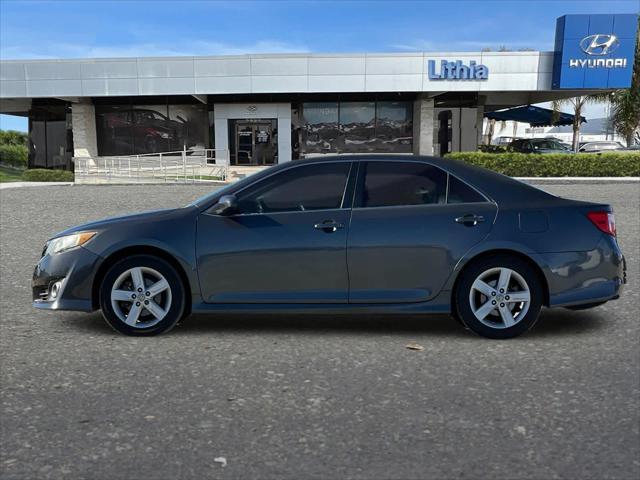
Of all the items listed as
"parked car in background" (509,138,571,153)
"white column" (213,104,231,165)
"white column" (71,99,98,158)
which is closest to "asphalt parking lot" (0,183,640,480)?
"white column" (213,104,231,165)

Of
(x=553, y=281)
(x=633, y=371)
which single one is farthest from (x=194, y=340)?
(x=633, y=371)

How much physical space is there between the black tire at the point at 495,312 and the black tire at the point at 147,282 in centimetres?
223

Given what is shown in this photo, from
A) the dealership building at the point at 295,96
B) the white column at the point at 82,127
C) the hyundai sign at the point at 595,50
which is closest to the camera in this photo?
the hyundai sign at the point at 595,50

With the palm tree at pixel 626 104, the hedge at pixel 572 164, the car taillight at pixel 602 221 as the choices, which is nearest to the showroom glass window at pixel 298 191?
the car taillight at pixel 602 221

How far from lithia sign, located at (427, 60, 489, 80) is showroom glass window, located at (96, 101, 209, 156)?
11659 millimetres

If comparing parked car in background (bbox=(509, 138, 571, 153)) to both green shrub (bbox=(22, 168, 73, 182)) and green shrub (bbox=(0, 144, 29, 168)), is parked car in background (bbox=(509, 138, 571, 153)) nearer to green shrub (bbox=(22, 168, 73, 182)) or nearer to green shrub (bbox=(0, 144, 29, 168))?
green shrub (bbox=(22, 168, 73, 182))

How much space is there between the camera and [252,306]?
495 cm

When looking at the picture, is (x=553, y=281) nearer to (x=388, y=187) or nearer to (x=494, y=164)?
(x=388, y=187)

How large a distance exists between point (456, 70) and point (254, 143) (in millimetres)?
10411

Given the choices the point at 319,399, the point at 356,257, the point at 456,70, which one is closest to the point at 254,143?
the point at 456,70

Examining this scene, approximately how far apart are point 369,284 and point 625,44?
2737 cm

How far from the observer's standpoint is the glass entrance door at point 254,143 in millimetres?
31453

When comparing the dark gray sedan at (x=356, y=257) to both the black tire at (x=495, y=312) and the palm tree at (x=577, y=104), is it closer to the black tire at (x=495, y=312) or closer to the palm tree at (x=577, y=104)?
the black tire at (x=495, y=312)

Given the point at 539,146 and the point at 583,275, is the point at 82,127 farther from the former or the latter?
the point at 583,275
